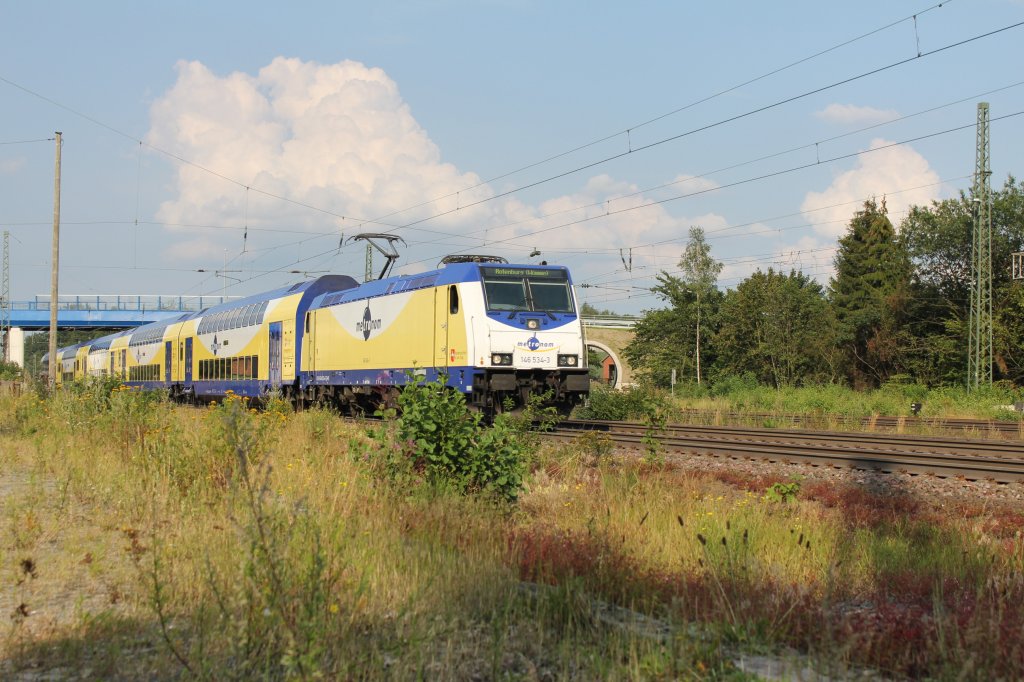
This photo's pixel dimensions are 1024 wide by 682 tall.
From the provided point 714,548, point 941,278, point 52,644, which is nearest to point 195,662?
point 52,644

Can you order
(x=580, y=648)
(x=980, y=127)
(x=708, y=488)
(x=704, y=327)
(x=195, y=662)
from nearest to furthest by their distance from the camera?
(x=195, y=662) < (x=580, y=648) < (x=708, y=488) < (x=980, y=127) < (x=704, y=327)

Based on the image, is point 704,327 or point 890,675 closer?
point 890,675

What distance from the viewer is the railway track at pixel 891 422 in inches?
782

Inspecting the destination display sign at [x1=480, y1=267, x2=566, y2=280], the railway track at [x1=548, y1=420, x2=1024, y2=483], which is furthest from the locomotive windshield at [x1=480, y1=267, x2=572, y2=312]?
the railway track at [x1=548, y1=420, x2=1024, y2=483]

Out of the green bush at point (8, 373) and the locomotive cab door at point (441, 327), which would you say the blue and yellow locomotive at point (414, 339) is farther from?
the green bush at point (8, 373)

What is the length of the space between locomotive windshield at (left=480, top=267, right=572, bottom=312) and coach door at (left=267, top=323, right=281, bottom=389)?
1102cm

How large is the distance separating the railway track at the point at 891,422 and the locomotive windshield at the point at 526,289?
23.7 feet

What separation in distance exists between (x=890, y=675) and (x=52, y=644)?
4179mm

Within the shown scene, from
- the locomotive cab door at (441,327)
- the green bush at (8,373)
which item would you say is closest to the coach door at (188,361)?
the green bush at (8,373)

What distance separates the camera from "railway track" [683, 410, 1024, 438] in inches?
782

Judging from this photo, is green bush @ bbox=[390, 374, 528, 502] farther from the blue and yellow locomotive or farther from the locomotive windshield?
the locomotive windshield

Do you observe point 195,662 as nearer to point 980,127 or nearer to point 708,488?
point 708,488

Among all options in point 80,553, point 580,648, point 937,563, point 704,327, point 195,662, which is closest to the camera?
point 195,662

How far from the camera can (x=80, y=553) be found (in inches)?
259
